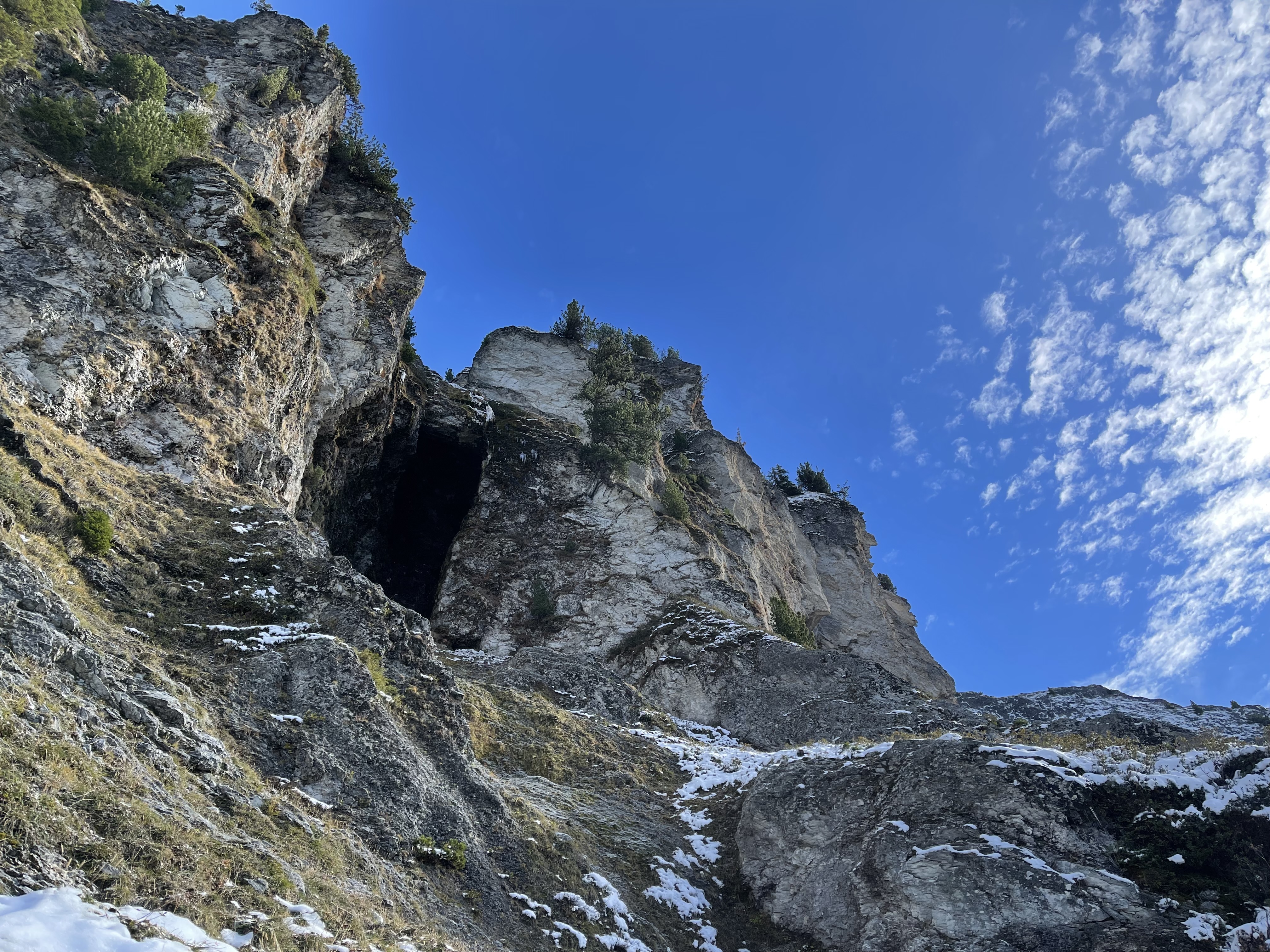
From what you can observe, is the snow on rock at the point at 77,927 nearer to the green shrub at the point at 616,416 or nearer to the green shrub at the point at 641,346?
the green shrub at the point at 616,416

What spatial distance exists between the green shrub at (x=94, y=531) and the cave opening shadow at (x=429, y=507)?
24839 millimetres

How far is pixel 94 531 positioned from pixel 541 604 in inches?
861

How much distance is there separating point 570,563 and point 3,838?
31591 mm

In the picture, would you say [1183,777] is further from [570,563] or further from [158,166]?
[158,166]

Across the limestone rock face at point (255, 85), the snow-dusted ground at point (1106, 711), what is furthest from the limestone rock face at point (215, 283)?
the snow-dusted ground at point (1106, 711)

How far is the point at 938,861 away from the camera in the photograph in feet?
43.2

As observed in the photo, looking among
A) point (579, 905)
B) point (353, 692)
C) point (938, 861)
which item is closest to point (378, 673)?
point (353, 692)

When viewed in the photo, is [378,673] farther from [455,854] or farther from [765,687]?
[765,687]

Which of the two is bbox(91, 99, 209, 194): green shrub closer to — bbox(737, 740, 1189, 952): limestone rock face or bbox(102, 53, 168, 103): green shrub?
bbox(102, 53, 168, 103): green shrub

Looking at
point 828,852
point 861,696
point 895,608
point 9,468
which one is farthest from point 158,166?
point 895,608

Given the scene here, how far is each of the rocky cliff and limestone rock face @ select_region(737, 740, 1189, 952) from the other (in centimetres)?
7

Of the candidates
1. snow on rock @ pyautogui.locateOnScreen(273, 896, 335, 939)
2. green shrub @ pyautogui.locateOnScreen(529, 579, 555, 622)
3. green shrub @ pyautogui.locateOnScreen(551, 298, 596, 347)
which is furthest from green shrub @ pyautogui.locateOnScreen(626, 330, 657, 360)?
snow on rock @ pyautogui.locateOnScreen(273, 896, 335, 939)

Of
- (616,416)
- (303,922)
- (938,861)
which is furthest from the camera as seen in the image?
(616,416)

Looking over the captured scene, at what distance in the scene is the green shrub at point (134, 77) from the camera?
90.5 feet
